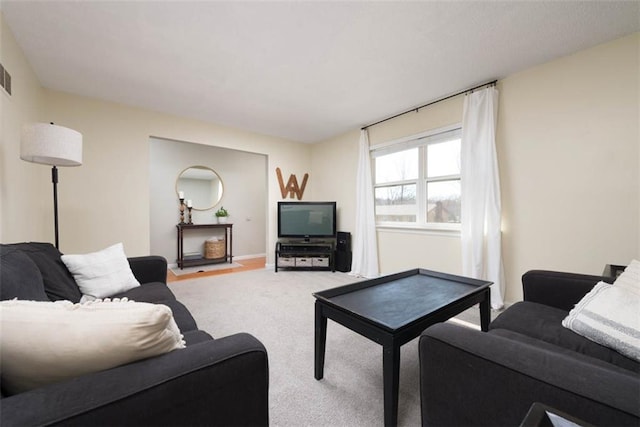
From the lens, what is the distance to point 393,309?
145cm

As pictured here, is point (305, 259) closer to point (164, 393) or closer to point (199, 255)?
point (199, 255)

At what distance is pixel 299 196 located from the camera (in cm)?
502

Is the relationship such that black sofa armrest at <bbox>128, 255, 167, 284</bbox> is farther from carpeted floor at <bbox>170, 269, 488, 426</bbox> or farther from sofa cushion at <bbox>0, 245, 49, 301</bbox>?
sofa cushion at <bbox>0, 245, 49, 301</bbox>

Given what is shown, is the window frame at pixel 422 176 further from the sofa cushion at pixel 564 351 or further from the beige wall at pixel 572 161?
the sofa cushion at pixel 564 351

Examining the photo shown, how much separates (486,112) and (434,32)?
1206 millimetres

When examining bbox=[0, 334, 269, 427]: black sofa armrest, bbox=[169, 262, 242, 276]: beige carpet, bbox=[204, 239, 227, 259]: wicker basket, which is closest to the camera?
bbox=[0, 334, 269, 427]: black sofa armrest

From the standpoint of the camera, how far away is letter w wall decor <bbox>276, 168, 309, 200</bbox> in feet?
15.6

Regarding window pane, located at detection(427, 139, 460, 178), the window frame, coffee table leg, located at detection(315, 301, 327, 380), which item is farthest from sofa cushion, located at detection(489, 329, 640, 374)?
window pane, located at detection(427, 139, 460, 178)

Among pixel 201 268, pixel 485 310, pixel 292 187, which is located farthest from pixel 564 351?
pixel 201 268

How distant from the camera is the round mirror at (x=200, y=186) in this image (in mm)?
5148

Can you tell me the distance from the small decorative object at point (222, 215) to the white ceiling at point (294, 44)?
2627 mm

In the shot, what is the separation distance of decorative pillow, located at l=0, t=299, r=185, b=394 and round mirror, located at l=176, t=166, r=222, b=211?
4881mm

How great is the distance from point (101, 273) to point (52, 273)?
319 mm

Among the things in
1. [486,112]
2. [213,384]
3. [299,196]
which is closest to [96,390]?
[213,384]
